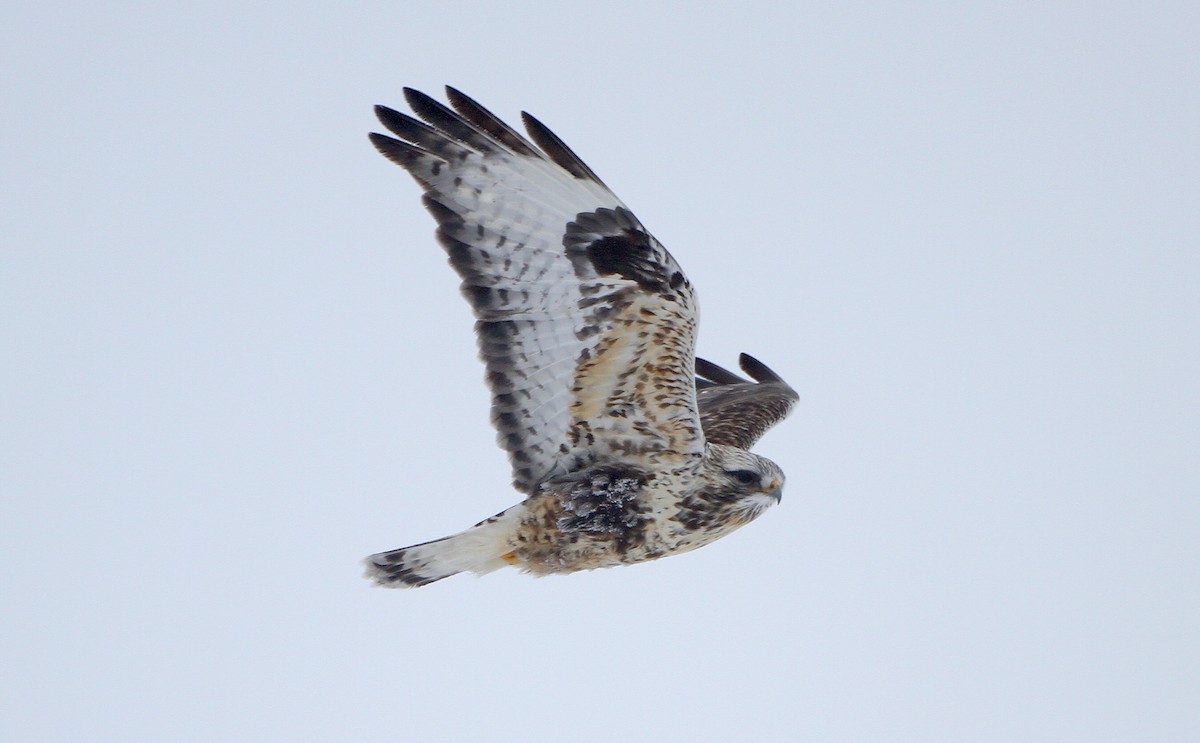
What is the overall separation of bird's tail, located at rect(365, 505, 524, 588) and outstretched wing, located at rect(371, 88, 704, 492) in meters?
0.65

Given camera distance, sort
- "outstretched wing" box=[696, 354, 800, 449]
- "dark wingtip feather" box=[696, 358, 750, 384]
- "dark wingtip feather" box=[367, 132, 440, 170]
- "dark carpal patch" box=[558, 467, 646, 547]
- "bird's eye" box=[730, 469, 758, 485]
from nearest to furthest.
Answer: "dark wingtip feather" box=[367, 132, 440, 170] < "dark carpal patch" box=[558, 467, 646, 547] < "bird's eye" box=[730, 469, 758, 485] < "outstretched wing" box=[696, 354, 800, 449] < "dark wingtip feather" box=[696, 358, 750, 384]

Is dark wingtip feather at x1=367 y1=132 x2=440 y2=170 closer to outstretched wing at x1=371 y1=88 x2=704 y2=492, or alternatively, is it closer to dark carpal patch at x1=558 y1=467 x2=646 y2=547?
outstretched wing at x1=371 y1=88 x2=704 y2=492

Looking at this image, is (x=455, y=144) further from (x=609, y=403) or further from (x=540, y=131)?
(x=609, y=403)

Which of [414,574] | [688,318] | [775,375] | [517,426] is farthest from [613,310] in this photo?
[775,375]

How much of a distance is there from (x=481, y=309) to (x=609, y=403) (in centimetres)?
78

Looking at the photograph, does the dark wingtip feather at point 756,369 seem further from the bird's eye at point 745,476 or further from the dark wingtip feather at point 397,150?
the dark wingtip feather at point 397,150

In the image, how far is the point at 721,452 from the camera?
22.7 feet

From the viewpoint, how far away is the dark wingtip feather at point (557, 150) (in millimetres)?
6082

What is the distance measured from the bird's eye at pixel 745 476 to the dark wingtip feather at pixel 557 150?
5.25ft

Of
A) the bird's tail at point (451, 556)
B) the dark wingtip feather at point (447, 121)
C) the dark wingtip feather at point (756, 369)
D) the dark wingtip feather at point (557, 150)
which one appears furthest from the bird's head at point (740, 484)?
the dark wingtip feather at point (756, 369)

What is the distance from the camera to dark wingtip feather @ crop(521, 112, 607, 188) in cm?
608

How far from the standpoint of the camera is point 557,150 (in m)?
6.13

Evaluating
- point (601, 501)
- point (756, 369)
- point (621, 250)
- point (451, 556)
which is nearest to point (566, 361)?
point (621, 250)

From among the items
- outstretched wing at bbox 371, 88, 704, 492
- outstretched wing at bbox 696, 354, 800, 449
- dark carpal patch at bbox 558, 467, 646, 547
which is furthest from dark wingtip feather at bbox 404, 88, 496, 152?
outstretched wing at bbox 696, 354, 800, 449
